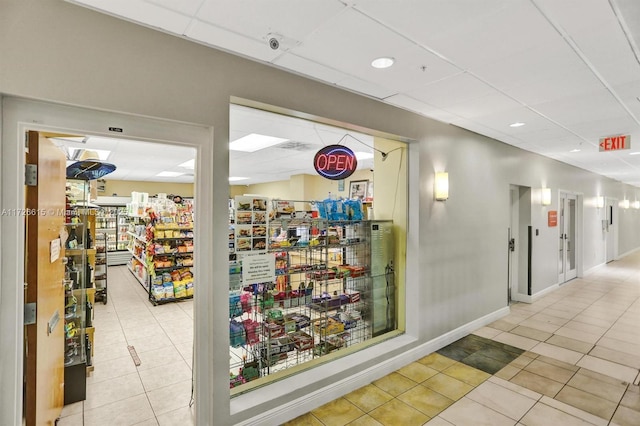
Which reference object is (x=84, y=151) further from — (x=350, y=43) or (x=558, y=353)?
(x=558, y=353)

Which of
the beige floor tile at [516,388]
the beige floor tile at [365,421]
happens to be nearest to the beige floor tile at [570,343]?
the beige floor tile at [516,388]

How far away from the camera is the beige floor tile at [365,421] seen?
2688 millimetres

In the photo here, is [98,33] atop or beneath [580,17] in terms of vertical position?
beneath

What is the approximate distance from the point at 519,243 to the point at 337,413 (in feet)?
17.6

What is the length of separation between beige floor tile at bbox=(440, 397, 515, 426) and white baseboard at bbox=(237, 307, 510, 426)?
0.76 m

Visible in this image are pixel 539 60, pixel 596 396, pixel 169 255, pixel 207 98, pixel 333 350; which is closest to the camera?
pixel 207 98

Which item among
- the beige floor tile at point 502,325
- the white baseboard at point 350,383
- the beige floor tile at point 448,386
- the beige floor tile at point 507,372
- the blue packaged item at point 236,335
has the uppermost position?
the blue packaged item at point 236,335

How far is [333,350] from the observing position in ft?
11.5

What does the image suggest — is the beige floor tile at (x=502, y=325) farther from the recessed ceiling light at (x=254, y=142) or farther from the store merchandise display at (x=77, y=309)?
the store merchandise display at (x=77, y=309)

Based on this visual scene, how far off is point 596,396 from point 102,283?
25.4 feet

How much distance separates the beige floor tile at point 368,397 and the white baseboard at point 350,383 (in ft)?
0.18

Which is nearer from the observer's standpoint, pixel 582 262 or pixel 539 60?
pixel 539 60

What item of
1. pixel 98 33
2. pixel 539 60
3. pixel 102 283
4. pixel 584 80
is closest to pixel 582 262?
pixel 584 80

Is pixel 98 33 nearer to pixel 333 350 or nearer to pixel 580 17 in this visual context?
pixel 580 17
